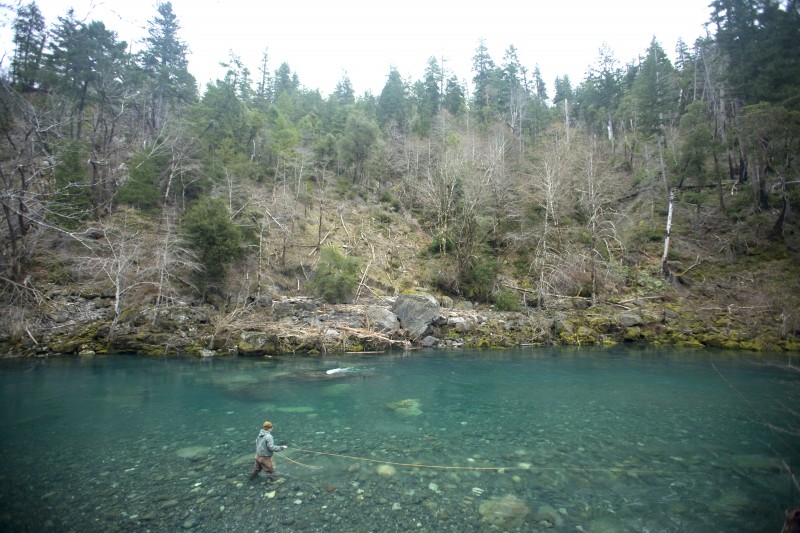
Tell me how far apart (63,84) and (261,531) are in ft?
94.4

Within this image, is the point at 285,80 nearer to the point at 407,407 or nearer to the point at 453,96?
the point at 453,96

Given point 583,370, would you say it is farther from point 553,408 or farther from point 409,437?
point 409,437

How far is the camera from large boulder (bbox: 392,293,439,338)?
61.1 ft

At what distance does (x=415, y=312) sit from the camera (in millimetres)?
19078

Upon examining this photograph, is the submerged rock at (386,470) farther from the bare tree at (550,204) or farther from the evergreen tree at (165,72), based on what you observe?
the evergreen tree at (165,72)

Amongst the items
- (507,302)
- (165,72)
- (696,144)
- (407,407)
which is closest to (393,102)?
(165,72)

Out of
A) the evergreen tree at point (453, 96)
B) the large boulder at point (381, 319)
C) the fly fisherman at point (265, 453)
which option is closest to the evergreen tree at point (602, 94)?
the evergreen tree at point (453, 96)

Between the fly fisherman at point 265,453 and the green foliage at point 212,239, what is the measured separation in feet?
53.8

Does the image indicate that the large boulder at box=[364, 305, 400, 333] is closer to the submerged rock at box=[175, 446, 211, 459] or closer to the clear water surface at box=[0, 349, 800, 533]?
the clear water surface at box=[0, 349, 800, 533]

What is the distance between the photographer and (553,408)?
28.8ft

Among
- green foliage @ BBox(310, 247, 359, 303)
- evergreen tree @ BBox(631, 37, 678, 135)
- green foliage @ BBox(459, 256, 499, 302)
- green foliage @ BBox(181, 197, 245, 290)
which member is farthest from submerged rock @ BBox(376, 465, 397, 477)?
evergreen tree @ BBox(631, 37, 678, 135)

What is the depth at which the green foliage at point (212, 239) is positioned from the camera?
19484 mm

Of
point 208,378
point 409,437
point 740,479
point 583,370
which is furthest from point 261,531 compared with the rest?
→ point 583,370

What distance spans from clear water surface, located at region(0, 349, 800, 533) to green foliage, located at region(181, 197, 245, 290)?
8200mm
